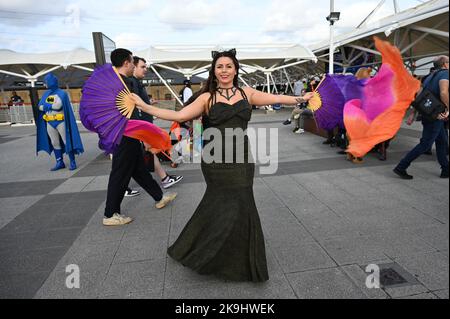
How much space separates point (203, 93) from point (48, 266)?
2031mm

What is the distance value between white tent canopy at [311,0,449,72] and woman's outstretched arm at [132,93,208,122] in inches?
52.3

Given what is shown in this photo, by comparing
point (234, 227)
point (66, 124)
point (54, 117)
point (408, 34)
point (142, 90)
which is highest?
point (408, 34)

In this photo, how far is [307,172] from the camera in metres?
5.18

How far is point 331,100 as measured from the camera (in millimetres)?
2463

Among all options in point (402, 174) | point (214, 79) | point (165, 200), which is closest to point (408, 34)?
A: point (402, 174)

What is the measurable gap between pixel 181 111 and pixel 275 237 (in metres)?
1.61

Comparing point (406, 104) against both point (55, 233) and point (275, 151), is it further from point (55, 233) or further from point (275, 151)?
point (275, 151)

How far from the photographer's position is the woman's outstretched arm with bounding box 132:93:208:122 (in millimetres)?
2072

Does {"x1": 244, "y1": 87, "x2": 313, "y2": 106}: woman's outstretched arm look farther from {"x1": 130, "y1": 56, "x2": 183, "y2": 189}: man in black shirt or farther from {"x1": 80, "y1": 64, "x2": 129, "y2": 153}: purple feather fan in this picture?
{"x1": 130, "y1": 56, "x2": 183, "y2": 189}: man in black shirt

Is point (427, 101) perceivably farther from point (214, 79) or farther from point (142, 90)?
point (142, 90)
